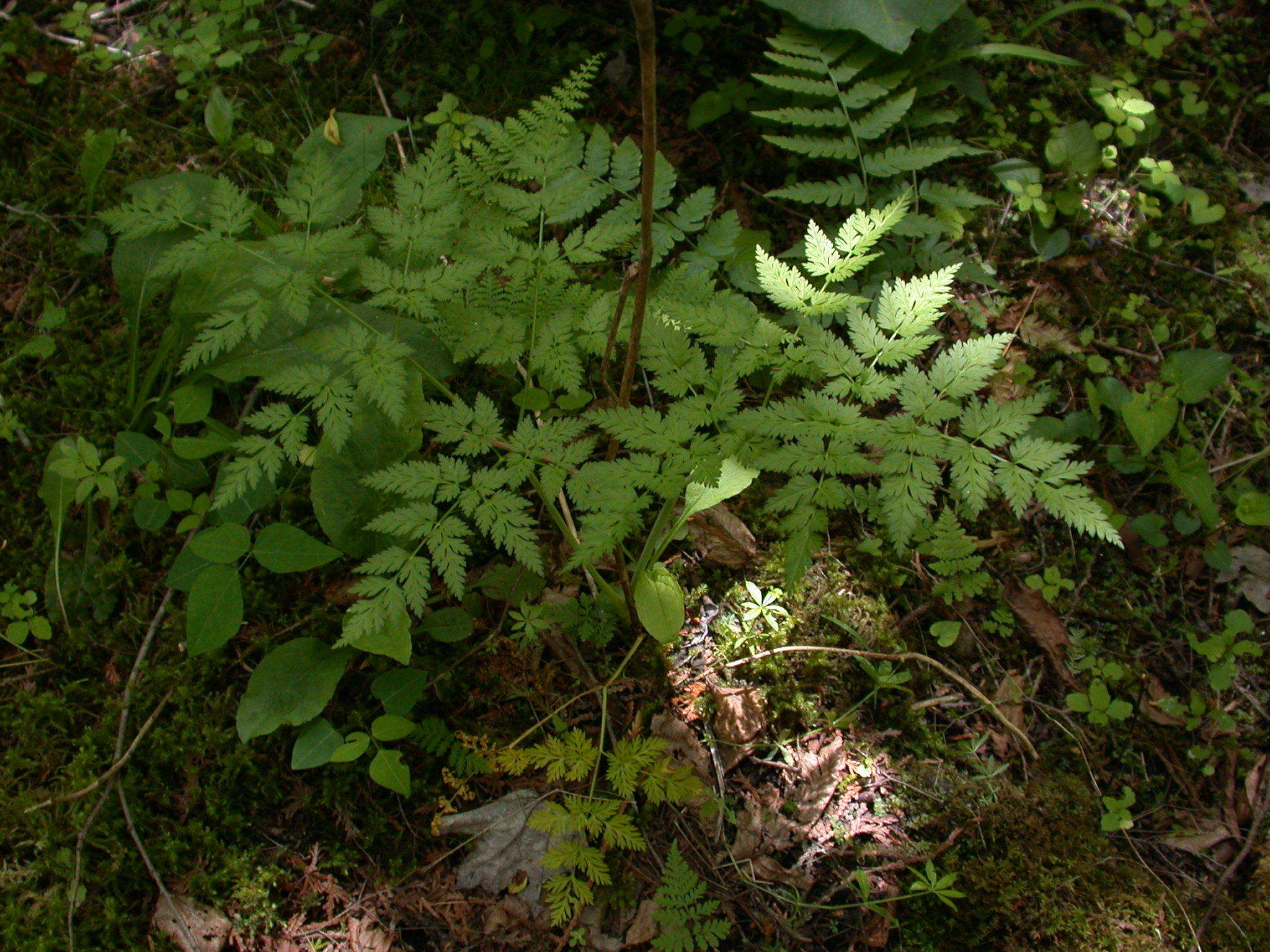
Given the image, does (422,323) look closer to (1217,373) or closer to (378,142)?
(378,142)

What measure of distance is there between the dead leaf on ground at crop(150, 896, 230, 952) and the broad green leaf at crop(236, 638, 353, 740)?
470 millimetres

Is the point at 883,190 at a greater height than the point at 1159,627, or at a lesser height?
greater

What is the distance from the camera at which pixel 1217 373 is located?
284 centimetres

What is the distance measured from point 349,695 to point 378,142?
200cm

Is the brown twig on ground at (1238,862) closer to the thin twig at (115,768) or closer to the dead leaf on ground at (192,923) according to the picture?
the dead leaf on ground at (192,923)

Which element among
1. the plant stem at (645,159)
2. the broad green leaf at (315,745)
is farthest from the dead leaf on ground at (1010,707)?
the broad green leaf at (315,745)

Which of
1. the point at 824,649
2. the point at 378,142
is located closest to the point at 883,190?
the point at 824,649

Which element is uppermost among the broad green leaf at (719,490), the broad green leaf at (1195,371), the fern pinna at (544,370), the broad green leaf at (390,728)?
the fern pinna at (544,370)

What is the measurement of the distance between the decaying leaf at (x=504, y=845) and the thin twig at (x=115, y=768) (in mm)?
951

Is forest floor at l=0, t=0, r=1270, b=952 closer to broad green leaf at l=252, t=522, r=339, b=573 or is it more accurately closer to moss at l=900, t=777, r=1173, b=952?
moss at l=900, t=777, r=1173, b=952

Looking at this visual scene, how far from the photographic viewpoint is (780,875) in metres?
2.25

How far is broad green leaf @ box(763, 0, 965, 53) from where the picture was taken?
2740 mm

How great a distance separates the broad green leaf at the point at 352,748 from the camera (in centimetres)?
220

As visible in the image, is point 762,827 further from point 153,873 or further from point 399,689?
point 153,873
